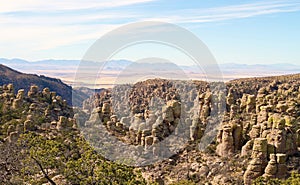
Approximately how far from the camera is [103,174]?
67.6 feet

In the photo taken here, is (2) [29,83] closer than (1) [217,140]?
No

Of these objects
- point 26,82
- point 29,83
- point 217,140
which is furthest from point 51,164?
point 26,82

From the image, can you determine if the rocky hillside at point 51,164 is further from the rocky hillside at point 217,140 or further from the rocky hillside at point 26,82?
the rocky hillside at point 26,82

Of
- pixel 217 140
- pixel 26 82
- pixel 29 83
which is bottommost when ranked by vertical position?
pixel 217 140

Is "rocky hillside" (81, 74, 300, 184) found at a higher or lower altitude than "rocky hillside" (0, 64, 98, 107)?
lower

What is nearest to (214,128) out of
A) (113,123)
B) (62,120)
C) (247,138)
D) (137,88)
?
(247,138)

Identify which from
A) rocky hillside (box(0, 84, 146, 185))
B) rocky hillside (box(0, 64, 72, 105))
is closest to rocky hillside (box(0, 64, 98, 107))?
rocky hillside (box(0, 64, 72, 105))

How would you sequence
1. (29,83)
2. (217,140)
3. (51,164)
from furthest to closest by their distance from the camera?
1. (29,83)
2. (217,140)
3. (51,164)

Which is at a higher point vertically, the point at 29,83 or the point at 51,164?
the point at 29,83

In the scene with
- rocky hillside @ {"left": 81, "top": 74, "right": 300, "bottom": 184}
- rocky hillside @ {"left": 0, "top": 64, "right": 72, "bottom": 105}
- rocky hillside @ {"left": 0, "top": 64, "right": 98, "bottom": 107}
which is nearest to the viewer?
rocky hillside @ {"left": 81, "top": 74, "right": 300, "bottom": 184}

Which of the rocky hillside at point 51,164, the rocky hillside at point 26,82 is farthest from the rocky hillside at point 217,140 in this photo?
the rocky hillside at point 26,82

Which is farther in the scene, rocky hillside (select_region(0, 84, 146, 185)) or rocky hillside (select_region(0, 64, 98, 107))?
rocky hillside (select_region(0, 64, 98, 107))

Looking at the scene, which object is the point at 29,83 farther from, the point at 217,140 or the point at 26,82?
the point at 217,140

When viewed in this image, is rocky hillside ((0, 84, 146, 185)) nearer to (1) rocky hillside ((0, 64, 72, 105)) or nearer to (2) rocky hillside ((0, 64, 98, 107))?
(2) rocky hillside ((0, 64, 98, 107))
